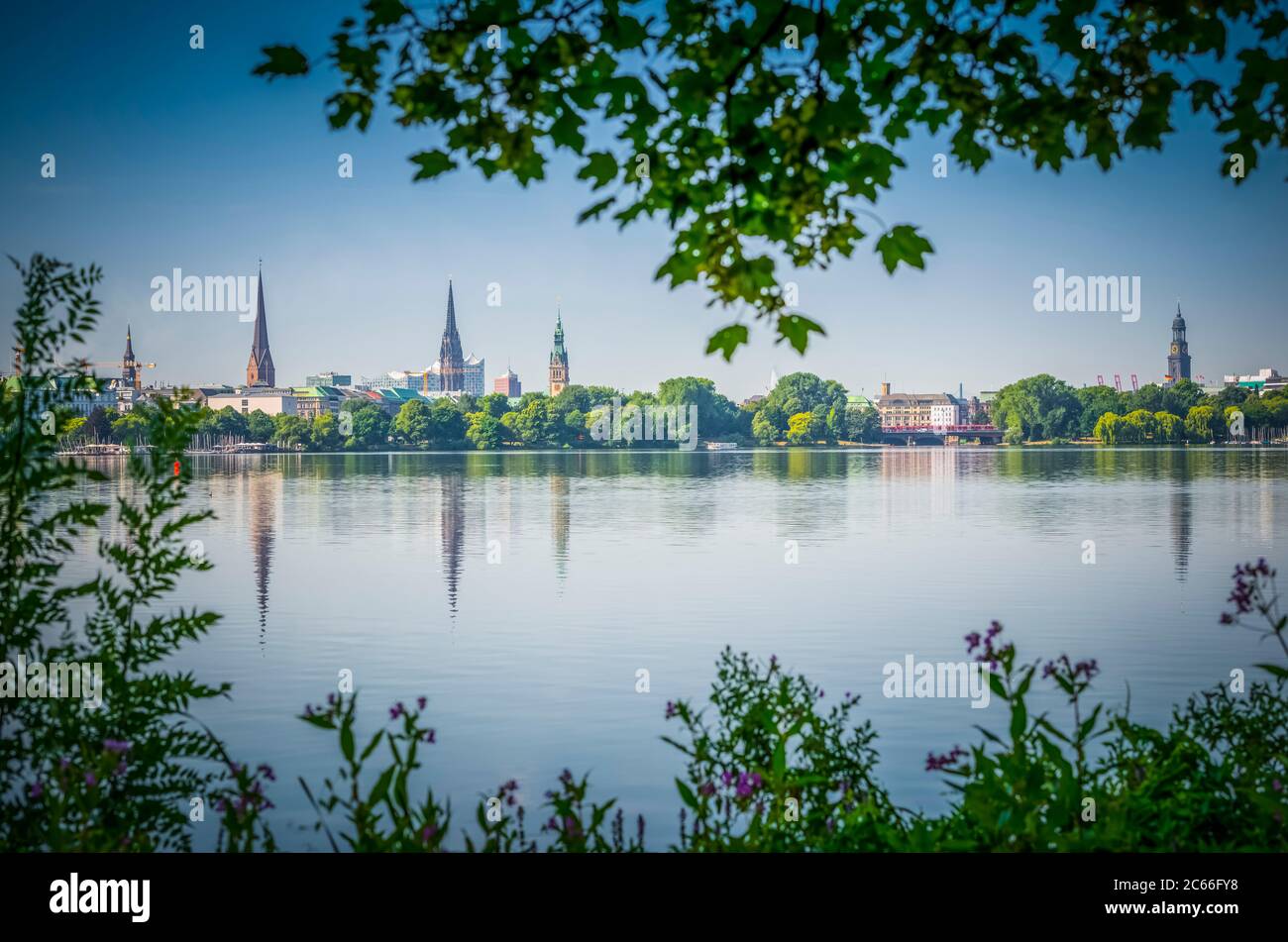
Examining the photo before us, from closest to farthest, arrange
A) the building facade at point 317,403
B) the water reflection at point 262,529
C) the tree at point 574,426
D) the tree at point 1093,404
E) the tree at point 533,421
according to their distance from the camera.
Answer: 1. the tree at point 1093,404
2. the water reflection at point 262,529
3. the building facade at point 317,403
4. the tree at point 574,426
5. the tree at point 533,421

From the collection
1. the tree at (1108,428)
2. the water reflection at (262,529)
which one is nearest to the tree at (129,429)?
the water reflection at (262,529)

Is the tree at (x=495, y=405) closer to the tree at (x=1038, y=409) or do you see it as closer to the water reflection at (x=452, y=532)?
the water reflection at (x=452, y=532)

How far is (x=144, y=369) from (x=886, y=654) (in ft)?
21.0

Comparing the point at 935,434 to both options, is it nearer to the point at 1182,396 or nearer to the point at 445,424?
the point at 1182,396

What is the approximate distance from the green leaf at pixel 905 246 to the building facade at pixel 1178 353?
4.23 meters

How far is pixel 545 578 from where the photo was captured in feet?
46.1

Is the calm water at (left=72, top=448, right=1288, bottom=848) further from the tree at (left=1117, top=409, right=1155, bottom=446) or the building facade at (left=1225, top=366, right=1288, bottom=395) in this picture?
the building facade at (left=1225, top=366, right=1288, bottom=395)

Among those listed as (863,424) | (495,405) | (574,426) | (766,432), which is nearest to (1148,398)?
(863,424)

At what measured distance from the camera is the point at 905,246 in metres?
2.68

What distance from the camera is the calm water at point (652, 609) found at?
668cm

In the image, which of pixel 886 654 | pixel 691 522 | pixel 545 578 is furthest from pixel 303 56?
pixel 691 522

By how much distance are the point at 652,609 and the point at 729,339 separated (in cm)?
914

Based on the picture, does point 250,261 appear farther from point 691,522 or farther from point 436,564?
point 691,522

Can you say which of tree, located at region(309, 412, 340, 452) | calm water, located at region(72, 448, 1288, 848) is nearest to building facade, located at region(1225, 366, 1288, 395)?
calm water, located at region(72, 448, 1288, 848)
